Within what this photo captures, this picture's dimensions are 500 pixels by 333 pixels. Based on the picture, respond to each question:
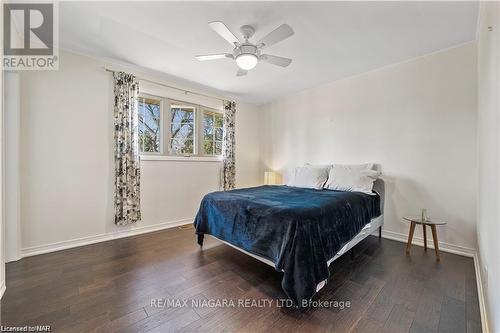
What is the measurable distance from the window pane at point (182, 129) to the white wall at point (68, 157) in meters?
0.60

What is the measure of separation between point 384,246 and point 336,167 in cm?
126

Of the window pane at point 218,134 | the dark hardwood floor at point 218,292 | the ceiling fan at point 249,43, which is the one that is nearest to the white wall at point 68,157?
the dark hardwood floor at point 218,292

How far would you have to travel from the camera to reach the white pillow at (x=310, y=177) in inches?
132

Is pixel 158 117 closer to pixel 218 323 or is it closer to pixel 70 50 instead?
pixel 70 50

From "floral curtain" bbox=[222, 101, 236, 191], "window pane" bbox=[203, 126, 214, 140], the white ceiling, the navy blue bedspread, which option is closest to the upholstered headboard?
the navy blue bedspread

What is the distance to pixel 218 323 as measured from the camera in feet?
4.72

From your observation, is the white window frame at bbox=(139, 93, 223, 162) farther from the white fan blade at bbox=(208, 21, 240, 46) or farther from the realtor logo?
the white fan blade at bbox=(208, 21, 240, 46)

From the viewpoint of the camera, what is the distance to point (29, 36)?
238cm

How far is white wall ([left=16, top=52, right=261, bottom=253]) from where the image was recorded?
2.45m

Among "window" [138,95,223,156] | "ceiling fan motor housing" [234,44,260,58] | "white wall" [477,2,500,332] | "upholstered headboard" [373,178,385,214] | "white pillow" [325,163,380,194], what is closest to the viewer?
"white wall" [477,2,500,332]

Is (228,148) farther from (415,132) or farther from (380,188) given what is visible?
(415,132)

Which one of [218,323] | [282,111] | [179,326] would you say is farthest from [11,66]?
[282,111]

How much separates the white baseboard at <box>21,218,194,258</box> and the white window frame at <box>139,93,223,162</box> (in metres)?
1.11

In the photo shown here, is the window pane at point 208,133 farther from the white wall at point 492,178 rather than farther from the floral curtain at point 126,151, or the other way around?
the white wall at point 492,178
